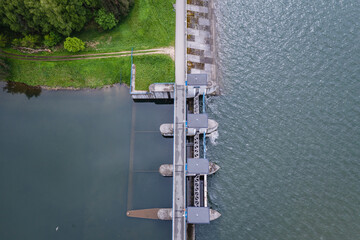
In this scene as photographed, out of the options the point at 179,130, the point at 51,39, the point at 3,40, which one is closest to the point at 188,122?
the point at 179,130

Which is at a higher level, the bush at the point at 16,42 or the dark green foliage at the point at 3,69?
the bush at the point at 16,42

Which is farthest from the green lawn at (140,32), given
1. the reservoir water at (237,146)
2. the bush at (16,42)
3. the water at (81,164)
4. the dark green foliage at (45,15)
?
the bush at (16,42)

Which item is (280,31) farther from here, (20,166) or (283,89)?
(20,166)

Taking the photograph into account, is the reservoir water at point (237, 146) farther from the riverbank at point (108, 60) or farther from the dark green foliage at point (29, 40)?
the dark green foliage at point (29, 40)

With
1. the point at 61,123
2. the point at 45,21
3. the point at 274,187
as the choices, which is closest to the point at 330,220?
the point at 274,187

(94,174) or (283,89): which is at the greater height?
(283,89)

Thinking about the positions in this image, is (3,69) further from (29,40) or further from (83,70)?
(83,70)

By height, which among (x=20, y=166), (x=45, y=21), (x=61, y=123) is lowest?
(x=20, y=166)
